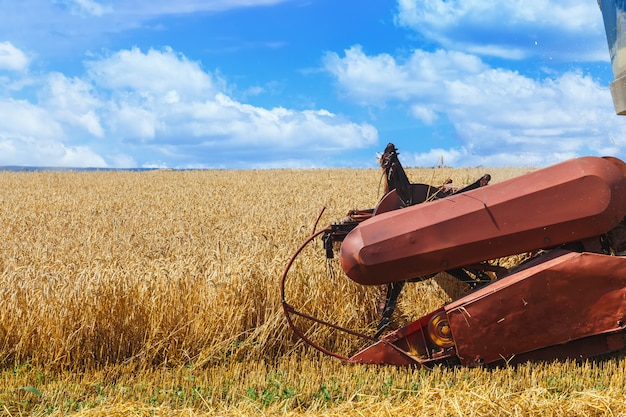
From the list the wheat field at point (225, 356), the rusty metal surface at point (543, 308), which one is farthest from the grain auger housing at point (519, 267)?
the wheat field at point (225, 356)

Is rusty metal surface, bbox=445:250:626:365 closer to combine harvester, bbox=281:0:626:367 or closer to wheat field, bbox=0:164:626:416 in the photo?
combine harvester, bbox=281:0:626:367

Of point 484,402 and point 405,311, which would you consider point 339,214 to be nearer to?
point 405,311

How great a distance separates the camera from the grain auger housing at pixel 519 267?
14.5ft

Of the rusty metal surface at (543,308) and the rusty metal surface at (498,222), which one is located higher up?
the rusty metal surface at (498,222)

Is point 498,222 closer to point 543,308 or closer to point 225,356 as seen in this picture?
point 543,308

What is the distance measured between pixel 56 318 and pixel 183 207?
966cm

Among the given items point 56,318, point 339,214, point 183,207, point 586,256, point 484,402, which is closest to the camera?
point 484,402

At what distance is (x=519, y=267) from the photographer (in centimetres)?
469

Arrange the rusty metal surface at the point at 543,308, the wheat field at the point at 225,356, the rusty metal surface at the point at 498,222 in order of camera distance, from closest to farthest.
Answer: the wheat field at the point at 225,356 → the rusty metal surface at the point at 543,308 → the rusty metal surface at the point at 498,222

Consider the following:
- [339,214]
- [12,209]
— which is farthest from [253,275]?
[12,209]

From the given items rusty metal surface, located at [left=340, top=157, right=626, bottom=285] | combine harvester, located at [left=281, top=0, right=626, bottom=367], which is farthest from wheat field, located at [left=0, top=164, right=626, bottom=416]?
rusty metal surface, located at [left=340, top=157, right=626, bottom=285]

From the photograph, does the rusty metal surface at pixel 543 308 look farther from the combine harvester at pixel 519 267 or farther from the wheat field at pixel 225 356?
the wheat field at pixel 225 356

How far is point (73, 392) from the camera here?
461 centimetres

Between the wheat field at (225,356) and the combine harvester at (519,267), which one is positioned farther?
the combine harvester at (519,267)
